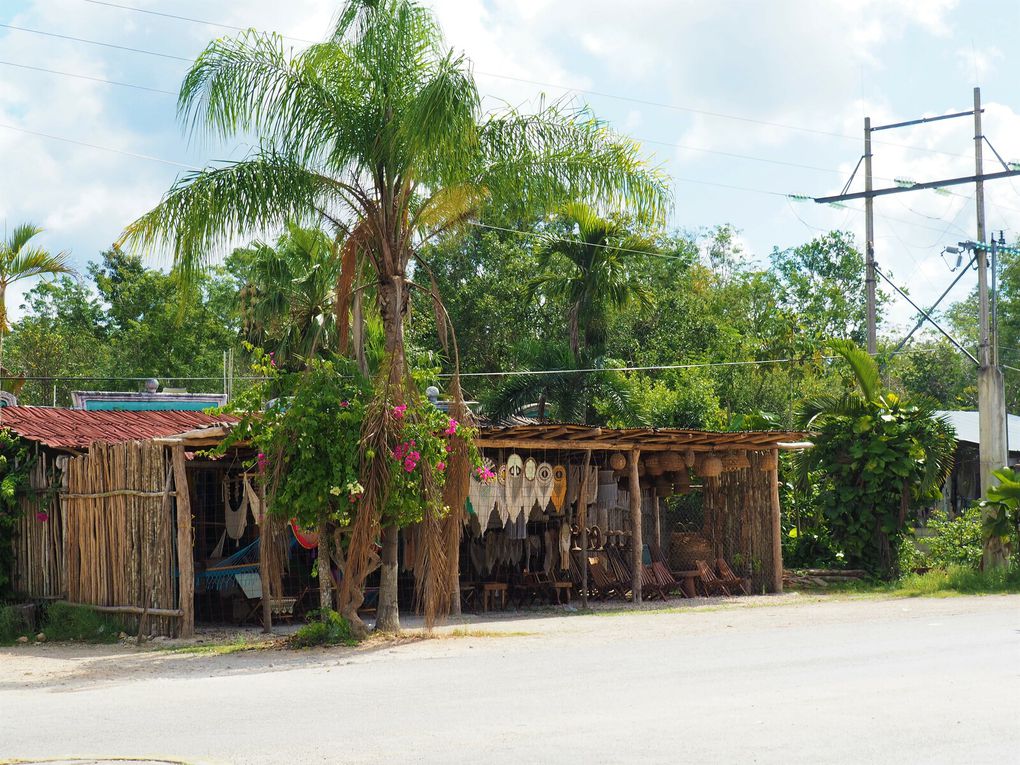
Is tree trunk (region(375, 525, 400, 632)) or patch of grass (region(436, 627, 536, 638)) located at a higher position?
tree trunk (region(375, 525, 400, 632))

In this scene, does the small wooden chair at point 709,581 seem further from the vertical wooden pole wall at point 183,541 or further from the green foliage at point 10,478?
the green foliage at point 10,478

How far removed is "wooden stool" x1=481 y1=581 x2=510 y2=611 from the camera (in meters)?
16.3

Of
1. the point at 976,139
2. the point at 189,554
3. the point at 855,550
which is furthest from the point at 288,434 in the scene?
the point at 976,139

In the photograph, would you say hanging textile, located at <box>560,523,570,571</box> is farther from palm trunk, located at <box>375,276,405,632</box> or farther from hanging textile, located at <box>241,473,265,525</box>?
hanging textile, located at <box>241,473,265,525</box>

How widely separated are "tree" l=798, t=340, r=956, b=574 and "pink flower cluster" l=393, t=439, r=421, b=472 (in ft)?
32.2

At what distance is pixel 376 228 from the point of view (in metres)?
12.8

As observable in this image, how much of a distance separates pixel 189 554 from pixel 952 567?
1260 centimetres

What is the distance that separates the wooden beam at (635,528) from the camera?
16844 mm

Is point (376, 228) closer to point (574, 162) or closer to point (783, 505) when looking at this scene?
point (574, 162)

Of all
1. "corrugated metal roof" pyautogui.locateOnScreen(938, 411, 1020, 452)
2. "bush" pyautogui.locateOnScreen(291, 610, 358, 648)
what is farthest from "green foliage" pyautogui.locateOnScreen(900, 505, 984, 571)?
"bush" pyautogui.locateOnScreen(291, 610, 358, 648)

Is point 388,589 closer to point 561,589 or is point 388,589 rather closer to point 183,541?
point 183,541

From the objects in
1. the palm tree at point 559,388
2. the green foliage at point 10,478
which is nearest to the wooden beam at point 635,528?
the palm tree at point 559,388

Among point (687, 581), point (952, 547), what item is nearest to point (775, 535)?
point (687, 581)

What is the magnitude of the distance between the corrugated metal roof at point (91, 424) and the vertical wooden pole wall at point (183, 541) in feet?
4.73
